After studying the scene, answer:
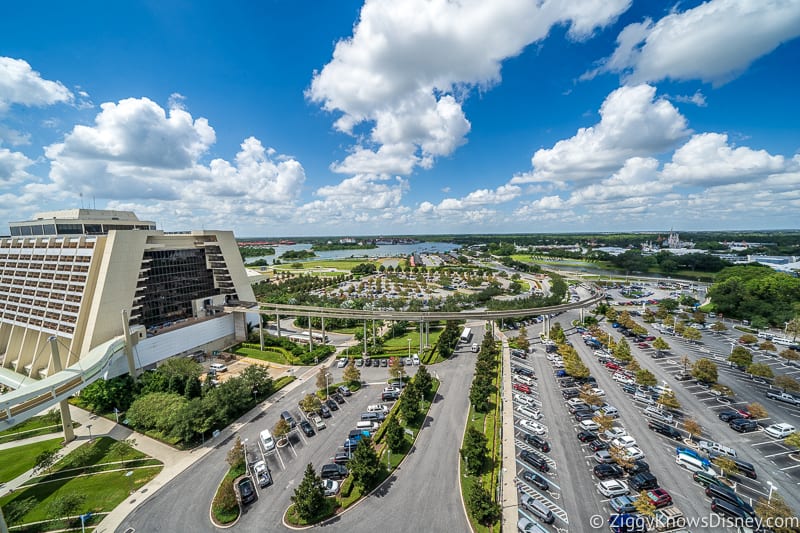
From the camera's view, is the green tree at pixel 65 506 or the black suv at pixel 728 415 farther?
the black suv at pixel 728 415

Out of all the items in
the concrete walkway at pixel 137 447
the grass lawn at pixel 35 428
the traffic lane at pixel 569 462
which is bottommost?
the traffic lane at pixel 569 462

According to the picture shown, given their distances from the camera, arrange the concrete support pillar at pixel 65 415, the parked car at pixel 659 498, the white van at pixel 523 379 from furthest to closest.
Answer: the white van at pixel 523 379 < the concrete support pillar at pixel 65 415 < the parked car at pixel 659 498

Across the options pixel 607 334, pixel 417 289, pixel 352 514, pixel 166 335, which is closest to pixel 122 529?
pixel 352 514

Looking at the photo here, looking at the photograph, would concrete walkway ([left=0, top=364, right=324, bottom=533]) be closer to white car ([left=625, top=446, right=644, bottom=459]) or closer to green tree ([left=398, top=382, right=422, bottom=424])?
green tree ([left=398, top=382, right=422, bottom=424])

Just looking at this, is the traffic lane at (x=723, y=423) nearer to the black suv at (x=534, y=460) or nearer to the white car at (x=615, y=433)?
the white car at (x=615, y=433)

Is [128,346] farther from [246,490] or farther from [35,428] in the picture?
[246,490]

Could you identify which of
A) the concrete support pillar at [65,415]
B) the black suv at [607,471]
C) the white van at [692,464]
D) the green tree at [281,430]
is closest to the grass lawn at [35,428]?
the concrete support pillar at [65,415]

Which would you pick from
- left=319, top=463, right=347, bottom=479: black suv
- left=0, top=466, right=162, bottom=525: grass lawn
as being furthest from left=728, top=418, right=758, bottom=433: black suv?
left=0, top=466, right=162, bottom=525: grass lawn

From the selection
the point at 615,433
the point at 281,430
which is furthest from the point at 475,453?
the point at 281,430

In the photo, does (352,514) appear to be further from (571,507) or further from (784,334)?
(784,334)
